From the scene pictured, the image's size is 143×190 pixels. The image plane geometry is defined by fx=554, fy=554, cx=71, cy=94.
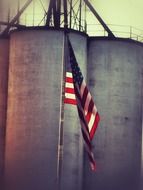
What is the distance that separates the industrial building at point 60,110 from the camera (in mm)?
38500

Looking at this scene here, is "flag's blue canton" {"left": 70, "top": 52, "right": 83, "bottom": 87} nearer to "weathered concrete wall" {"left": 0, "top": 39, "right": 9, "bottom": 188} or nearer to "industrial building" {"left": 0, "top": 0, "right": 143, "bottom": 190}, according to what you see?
"industrial building" {"left": 0, "top": 0, "right": 143, "bottom": 190}


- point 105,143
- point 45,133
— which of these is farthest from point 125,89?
point 45,133

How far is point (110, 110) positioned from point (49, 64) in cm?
623

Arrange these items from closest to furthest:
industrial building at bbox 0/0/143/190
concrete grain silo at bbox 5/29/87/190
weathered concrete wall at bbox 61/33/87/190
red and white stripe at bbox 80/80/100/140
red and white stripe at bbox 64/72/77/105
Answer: red and white stripe at bbox 64/72/77/105 → red and white stripe at bbox 80/80/100/140 → concrete grain silo at bbox 5/29/87/190 → industrial building at bbox 0/0/143/190 → weathered concrete wall at bbox 61/33/87/190

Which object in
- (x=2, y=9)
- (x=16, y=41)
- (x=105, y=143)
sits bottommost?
(x=105, y=143)

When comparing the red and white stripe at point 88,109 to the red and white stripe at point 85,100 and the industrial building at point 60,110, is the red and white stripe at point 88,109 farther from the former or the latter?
the industrial building at point 60,110

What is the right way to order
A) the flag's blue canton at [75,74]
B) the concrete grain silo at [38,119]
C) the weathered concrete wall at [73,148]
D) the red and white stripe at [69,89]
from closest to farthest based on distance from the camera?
the red and white stripe at [69,89], the flag's blue canton at [75,74], the concrete grain silo at [38,119], the weathered concrete wall at [73,148]

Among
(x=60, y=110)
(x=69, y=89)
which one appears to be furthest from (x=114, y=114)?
(x=69, y=89)

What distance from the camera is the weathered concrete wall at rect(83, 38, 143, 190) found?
4144 cm

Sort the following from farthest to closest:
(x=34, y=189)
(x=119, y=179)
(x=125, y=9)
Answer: (x=125, y=9)
(x=119, y=179)
(x=34, y=189)

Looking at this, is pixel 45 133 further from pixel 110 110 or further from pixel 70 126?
pixel 110 110

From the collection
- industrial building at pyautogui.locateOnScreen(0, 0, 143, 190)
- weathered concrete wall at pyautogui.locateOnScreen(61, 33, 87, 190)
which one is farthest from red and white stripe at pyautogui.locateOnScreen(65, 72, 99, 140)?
weathered concrete wall at pyautogui.locateOnScreen(61, 33, 87, 190)

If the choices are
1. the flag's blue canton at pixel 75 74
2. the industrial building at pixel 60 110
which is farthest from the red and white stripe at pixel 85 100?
A: the industrial building at pixel 60 110

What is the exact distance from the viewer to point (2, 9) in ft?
167
